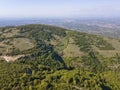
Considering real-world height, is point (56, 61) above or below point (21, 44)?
below

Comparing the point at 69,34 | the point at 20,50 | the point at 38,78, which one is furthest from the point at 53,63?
the point at 69,34

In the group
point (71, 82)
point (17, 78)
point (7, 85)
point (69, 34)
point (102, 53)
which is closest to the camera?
point (7, 85)

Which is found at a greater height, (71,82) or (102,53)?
(71,82)

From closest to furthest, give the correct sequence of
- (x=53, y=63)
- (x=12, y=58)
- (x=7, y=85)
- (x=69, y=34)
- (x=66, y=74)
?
1. (x=7, y=85)
2. (x=66, y=74)
3. (x=12, y=58)
4. (x=53, y=63)
5. (x=69, y=34)

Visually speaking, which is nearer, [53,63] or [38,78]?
[38,78]

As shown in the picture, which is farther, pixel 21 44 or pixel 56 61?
pixel 21 44

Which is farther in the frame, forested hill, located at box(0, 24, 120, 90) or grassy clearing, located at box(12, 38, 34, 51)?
grassy clearing, located at box(12, 38, 34, 51)

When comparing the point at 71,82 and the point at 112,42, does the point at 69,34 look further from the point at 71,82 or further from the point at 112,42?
the point at 71,82

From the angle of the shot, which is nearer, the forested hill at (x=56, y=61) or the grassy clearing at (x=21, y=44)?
the forested hill at (x=56, y=61)
